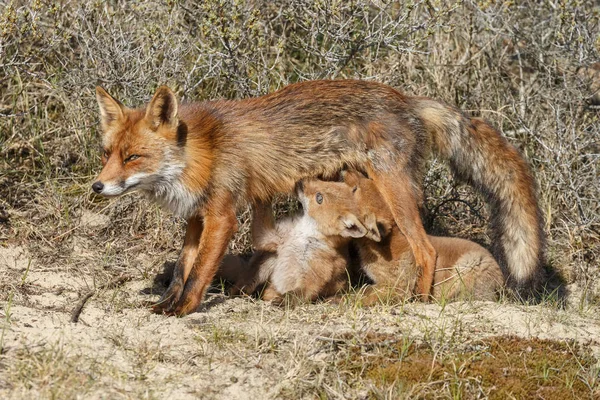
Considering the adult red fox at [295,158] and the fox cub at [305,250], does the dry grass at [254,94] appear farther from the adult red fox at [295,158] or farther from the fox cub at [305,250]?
the adult red fox at [295,158]

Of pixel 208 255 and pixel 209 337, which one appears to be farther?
pixel 208 255

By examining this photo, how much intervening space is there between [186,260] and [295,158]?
1110 mm

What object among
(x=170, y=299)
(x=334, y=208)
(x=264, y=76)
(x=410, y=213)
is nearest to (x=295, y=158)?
(x=334, y=208)

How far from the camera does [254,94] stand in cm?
720

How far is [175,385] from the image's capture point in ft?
13.8

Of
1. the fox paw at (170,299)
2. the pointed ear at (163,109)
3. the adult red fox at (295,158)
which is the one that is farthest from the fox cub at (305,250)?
the pointed ear at (163,109)

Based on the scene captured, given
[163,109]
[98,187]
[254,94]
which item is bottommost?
[254,94]

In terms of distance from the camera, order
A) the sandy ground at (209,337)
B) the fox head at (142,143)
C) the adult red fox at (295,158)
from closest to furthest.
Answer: the sandy ground at (209,337) < the fox head at (142,143) < the adult red fox at (295,158)

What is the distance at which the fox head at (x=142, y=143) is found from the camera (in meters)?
5.23

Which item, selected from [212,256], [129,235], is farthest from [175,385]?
[129,235]

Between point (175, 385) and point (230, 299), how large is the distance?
1633 millimetres

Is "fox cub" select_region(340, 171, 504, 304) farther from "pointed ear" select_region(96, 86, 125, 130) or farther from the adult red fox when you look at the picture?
"pointed ear" select_region(96, 86, 125, 130)

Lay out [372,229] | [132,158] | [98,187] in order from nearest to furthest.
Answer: [98,187] → [132,158] → [372,229]

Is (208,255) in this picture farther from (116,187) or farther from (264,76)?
(264,76)
